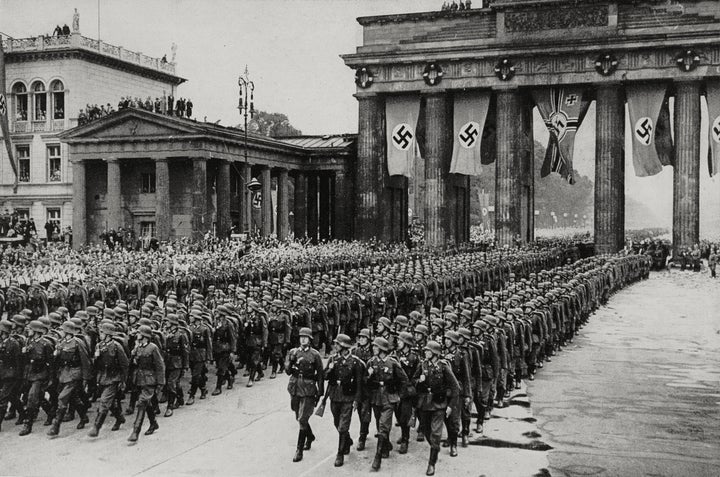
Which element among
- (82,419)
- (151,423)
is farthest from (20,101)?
(151,423)

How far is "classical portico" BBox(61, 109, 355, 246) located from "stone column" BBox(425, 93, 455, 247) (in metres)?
7.92

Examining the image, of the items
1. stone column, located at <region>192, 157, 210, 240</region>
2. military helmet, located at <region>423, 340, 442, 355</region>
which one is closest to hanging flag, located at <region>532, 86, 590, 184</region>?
stone column, located at <region>192, 157, 210, 240</region>

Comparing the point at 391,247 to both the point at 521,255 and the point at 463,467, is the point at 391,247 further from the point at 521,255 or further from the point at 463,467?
the point at 463,467

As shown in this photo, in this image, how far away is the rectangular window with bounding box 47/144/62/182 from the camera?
50094 millimetres

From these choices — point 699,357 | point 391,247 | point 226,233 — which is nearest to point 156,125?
point 226,233

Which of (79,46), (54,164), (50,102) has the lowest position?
(54,164)

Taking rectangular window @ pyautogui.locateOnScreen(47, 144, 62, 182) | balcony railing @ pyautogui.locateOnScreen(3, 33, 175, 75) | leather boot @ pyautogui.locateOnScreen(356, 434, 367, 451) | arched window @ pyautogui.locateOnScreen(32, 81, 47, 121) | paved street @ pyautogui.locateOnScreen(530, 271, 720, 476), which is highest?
balcony railing @ pyautogui.locateOnScreen(3, 33, 175, 75)

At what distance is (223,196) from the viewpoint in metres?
40.4

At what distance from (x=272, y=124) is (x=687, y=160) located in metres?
59.4

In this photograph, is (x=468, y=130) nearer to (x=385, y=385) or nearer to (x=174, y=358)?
(x=174, y=358)

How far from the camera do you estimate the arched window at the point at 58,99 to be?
48.4 meters

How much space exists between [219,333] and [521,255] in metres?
23.3

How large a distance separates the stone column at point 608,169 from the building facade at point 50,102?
28.9 m

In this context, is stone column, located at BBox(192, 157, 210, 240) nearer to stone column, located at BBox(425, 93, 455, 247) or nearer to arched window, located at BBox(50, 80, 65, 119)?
stone column, located at BBox(425, 93, 455, 247)
